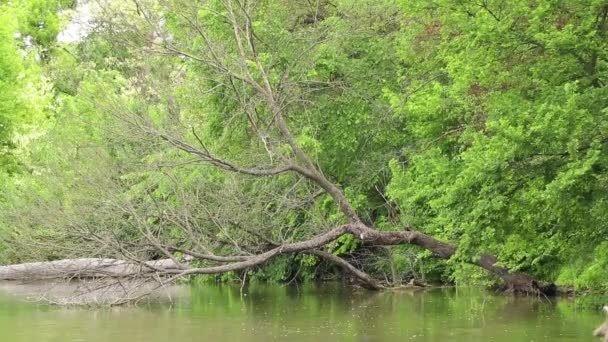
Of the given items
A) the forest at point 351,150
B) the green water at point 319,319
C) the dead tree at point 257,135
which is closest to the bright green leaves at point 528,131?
the forest at point 351,150

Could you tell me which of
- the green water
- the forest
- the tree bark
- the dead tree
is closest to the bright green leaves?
the forest

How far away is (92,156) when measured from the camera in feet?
95.3

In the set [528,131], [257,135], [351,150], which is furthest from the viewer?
[351,150]

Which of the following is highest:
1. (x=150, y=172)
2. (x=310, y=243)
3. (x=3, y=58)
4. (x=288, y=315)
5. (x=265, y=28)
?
(x=3, y=58)

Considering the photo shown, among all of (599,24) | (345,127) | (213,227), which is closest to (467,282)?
(345,127)

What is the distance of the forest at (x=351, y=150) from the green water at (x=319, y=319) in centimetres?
100

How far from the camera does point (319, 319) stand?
1977cm

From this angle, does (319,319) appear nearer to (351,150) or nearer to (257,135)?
(257,135)

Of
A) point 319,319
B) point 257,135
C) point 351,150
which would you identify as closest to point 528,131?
point 319,319

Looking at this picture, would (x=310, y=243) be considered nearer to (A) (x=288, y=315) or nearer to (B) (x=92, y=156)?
(A) (x=288, y=315)

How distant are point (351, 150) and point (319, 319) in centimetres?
737

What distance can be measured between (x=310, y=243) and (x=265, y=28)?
645cm

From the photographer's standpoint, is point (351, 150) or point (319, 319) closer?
point (319, 319)

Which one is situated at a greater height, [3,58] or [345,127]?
[3,58]
